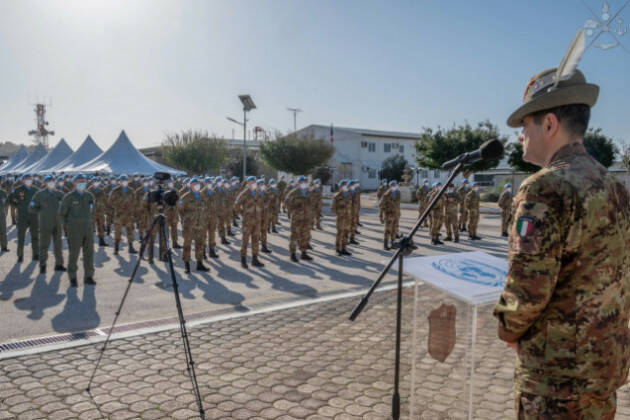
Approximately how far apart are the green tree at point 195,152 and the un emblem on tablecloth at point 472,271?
42439 millimetres

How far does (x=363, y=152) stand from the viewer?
186ft

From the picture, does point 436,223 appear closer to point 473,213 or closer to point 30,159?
point 473,213

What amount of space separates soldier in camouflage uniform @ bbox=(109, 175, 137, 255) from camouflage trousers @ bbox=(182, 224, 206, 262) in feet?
10.4

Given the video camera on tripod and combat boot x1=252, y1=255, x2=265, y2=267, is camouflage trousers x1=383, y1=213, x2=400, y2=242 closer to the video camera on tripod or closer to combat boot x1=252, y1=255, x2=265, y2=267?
combat boot x1=252, y1=255, x2=265, y2=267

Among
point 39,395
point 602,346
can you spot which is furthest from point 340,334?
point 602,346

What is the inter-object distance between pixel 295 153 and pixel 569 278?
1588 inches

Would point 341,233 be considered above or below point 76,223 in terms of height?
below

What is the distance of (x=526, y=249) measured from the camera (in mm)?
1810

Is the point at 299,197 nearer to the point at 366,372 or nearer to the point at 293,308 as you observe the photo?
the point at 293,308

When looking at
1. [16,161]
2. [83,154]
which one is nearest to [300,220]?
[83,154]

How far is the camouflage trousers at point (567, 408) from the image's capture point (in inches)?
73.5

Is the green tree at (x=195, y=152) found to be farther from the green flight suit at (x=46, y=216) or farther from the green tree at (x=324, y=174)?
the green flight suit at (x=46, y=216)

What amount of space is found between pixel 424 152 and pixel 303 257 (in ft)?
92.4

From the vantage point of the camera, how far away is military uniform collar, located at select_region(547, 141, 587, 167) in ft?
6.33
